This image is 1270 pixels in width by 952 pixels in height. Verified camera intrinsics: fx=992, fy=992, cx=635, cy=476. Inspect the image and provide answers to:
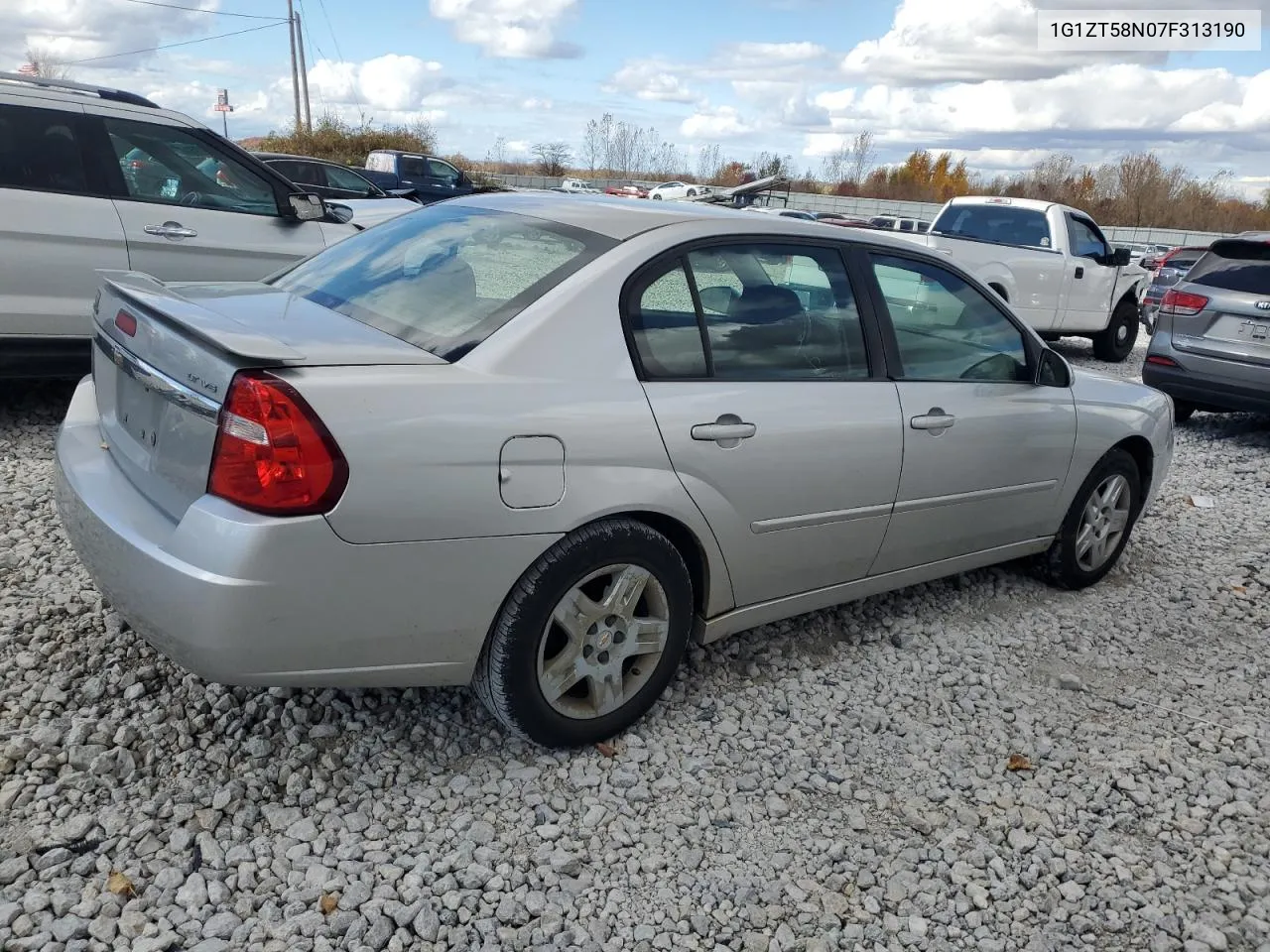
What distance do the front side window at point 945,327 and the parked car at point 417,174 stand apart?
1866cm

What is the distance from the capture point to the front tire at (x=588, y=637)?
2736 millimetres

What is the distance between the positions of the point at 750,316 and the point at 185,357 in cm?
172

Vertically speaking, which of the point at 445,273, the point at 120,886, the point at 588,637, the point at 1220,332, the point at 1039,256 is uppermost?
the point at 445,273

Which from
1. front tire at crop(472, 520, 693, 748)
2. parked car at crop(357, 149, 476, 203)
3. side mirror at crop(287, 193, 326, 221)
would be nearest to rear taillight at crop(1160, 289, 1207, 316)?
side mirror at crop(287, 193, 326, 221)

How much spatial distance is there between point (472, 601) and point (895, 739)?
5.13 ft

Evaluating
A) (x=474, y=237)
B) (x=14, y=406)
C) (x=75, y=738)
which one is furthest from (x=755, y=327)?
(x=14, y=406)

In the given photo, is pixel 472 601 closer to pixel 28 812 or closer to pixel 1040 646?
pixel 28 812

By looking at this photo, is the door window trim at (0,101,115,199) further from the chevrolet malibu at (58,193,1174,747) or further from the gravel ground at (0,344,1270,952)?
the chevrolet malibu at (58,193,1174,747)

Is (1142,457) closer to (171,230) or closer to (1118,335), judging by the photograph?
(171,230)

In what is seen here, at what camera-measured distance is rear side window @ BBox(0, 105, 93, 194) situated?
516cm

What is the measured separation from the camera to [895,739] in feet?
10.8

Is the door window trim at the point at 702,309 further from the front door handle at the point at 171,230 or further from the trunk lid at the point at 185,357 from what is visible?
the front door handle at the point at 171,230

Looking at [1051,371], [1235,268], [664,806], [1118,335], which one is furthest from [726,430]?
[1118,335]

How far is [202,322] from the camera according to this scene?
8.52ft
